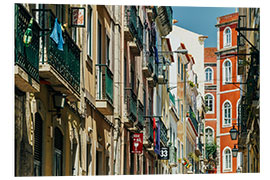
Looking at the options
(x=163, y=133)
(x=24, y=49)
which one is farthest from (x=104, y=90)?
(x=163, y=133)

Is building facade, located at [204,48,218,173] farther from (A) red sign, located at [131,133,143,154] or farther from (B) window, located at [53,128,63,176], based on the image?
(B) window, located at [53,128,63,176]

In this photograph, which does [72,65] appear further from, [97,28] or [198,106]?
[198,106]

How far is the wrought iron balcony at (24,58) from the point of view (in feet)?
32.5

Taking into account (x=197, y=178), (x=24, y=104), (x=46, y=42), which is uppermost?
(x=46, y=42)

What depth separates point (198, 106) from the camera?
25.5m

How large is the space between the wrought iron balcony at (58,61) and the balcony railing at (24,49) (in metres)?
0.37

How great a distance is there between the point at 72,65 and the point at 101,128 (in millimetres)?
3058

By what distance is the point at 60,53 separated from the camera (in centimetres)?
1183

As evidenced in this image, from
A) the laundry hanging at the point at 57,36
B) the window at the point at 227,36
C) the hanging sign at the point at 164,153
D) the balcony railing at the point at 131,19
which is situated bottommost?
the hanging sign at the point at 164,153

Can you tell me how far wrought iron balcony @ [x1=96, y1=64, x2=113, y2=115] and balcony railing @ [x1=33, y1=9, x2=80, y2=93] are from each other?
5.04ft

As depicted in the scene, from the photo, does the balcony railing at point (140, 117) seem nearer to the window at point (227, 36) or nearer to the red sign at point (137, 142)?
the red sign at point (137, 142)

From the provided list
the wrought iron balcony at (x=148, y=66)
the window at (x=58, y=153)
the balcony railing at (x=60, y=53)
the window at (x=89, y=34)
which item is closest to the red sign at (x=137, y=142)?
the wrought iron balcony at (x=148, y=66)

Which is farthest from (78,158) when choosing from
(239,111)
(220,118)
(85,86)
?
(220,118)
